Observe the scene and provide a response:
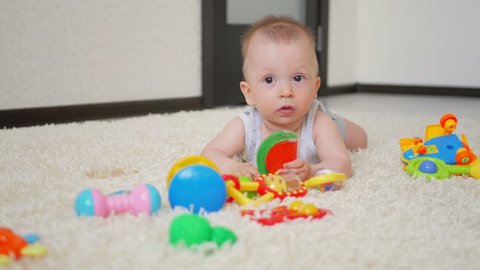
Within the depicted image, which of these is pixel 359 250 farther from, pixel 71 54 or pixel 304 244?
pixel 71 54

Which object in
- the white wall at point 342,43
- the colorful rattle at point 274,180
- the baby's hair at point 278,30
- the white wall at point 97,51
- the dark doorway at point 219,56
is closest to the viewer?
the colorful rattle at point 274,180

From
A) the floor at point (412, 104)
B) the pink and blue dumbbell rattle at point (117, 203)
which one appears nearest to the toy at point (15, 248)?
the pink and blue dumbbell rattle at point (117, 203)

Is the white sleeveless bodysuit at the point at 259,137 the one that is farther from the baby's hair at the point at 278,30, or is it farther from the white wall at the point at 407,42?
the white wall at the point at 407,42

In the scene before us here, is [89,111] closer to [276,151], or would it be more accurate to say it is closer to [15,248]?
[276,151]

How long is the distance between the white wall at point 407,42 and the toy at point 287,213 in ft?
9.73

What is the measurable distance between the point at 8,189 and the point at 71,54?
4.05 ft

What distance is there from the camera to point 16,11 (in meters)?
1.86

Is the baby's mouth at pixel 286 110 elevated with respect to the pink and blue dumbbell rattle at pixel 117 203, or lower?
elevated

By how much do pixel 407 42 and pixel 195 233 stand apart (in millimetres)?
3400

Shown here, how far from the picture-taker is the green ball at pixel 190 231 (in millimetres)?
628

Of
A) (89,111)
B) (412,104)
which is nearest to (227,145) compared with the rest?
(89,111)

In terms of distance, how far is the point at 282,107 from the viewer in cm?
107

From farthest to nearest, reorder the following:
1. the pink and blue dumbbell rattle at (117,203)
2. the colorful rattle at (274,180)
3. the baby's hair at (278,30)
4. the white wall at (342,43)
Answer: the white wall at (342,43) → the baby's hair at (278,30) → the colorful rattle at (274,180) → the pink and blue dumbbell rattle at (117,203)

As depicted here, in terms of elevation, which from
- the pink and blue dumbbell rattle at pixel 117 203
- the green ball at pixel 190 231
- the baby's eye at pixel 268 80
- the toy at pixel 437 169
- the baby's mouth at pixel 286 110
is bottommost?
the toy at pixel 437 169
